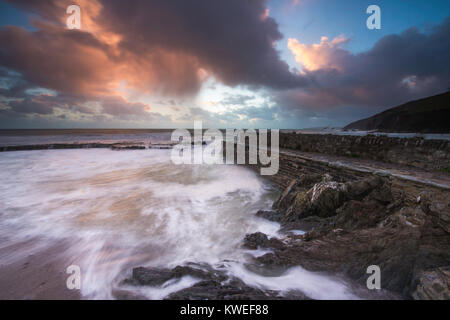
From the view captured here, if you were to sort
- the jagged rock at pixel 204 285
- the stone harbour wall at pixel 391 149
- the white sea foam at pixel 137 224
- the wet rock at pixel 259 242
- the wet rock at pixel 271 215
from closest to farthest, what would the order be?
the jagged rock at pixel 204 285
the white sea foam at pixel 137 224
the wet rock at pixel 259 242
the wet rock at pixel 271 215
the stone harbour wall at pixel 391 149

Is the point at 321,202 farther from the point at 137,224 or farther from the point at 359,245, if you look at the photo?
the point at 137,224

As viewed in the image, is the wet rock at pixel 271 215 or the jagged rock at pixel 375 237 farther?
the wet rock at pixel 271 215

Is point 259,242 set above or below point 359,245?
below

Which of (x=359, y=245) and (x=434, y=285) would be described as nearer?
(x=434, y=285)

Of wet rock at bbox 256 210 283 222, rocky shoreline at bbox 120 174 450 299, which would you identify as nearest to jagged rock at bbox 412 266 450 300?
rocky shoreline at bbox 120 174 450 299

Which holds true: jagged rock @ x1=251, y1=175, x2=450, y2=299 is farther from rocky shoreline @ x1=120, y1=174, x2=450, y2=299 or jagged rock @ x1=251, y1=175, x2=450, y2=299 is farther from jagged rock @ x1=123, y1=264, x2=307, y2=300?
jagged rock @ x1=123, y1=264, x2=307, y2=300

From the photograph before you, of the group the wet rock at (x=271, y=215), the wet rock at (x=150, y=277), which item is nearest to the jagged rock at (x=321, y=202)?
the wet rock at (x=271, y=215)

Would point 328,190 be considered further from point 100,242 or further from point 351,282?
point 100,242

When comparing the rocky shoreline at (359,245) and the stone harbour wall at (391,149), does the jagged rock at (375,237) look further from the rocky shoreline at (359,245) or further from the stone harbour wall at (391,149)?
the stone harbour wall at (391,149)

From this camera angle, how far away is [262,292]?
240 centimetres

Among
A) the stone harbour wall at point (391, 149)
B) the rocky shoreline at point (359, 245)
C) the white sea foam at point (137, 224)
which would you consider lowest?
the white sea foam at point (137, 224)

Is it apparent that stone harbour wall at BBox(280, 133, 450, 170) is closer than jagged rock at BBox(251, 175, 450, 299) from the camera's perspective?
No

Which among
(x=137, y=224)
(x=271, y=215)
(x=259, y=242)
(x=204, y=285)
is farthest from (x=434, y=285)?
(x=137, y=224)
